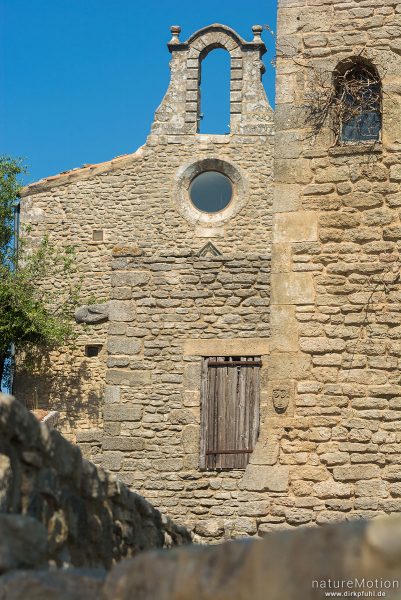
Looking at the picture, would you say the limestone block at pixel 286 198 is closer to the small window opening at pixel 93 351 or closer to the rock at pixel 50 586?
the rock at pixel 50 586

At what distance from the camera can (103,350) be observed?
18.9 metres

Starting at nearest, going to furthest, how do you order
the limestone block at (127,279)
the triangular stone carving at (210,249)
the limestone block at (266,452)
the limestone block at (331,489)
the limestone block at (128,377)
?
the limestone block at (331,489), the limestone block at (266,452), the limestone block at (128,377), the limestone block at (127,279), the triangular stone carving at (210,249)

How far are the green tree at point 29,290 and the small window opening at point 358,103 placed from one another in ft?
37.8

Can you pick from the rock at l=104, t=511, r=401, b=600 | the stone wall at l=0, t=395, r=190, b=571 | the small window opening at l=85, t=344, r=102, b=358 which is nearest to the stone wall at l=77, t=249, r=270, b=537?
the stone wall at l=0, t=395, r=190, b=571

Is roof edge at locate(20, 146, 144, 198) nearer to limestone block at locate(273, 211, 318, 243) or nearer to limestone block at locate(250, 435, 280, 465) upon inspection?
limestone block at locate(273, 211, 318, 243)

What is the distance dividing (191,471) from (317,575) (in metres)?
9.26

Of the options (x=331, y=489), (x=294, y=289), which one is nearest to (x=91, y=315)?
(x=294, y=289)

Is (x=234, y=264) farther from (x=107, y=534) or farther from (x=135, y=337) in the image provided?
(x=107, y=534)

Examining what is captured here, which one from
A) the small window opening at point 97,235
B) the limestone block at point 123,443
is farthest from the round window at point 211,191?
the limestone block at point 123,443

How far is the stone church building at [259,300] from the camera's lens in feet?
24.9

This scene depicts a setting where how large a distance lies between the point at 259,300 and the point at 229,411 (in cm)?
127

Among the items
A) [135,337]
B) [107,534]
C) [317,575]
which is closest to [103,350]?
[135,337]

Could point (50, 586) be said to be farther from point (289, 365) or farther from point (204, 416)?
point (204, 416)

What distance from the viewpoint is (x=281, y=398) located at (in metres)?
7.67
